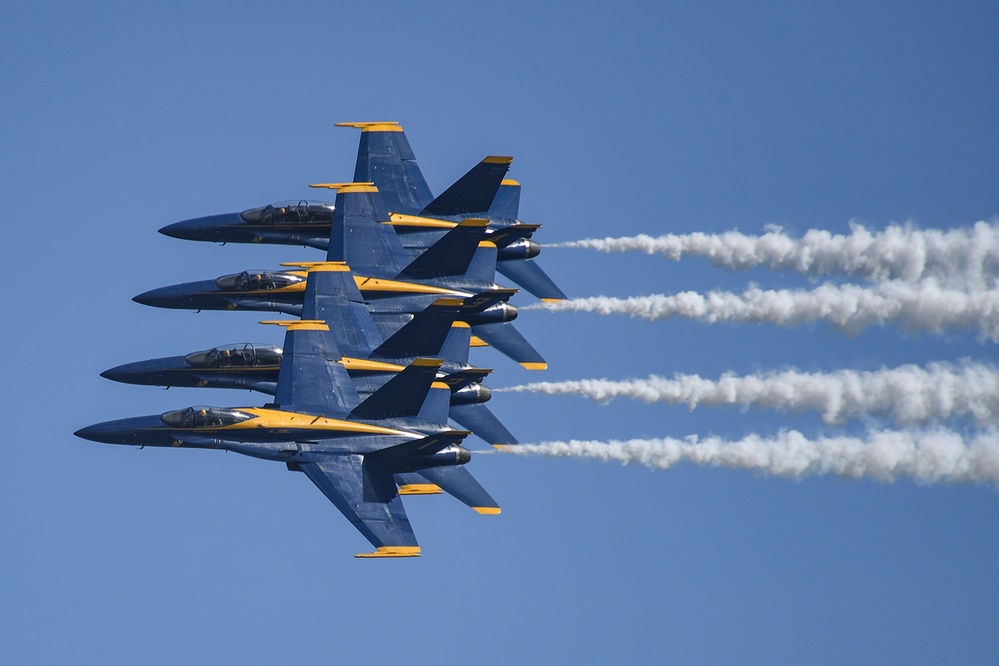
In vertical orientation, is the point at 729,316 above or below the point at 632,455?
above

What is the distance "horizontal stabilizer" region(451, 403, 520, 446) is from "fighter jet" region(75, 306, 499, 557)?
11.8 feet

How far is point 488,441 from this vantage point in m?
72.5

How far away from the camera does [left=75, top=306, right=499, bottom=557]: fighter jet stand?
66.2 meters

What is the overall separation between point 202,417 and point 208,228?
1511cm

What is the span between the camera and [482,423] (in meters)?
72.8

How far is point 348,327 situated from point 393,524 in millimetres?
9897

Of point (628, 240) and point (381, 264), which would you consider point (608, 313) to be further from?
point (381, 264)

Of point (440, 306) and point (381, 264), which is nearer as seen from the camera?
point (440, 306)

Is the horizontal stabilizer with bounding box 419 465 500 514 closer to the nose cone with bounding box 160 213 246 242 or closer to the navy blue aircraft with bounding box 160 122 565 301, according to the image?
the navy blue aircraft with bounding box 160 122 565 301

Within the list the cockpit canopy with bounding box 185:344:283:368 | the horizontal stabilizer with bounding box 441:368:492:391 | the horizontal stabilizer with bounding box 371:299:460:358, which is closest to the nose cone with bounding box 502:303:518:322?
the horizontal stabilizer with bounding box 371:299:460:358

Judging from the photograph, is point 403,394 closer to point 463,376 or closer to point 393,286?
point 463,376

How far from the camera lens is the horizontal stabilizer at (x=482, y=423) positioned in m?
72.6

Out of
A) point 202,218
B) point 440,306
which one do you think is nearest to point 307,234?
point 202,218

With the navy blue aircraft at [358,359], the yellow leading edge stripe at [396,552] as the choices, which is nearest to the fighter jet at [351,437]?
the yellow leading edge stripe at [396,552]
